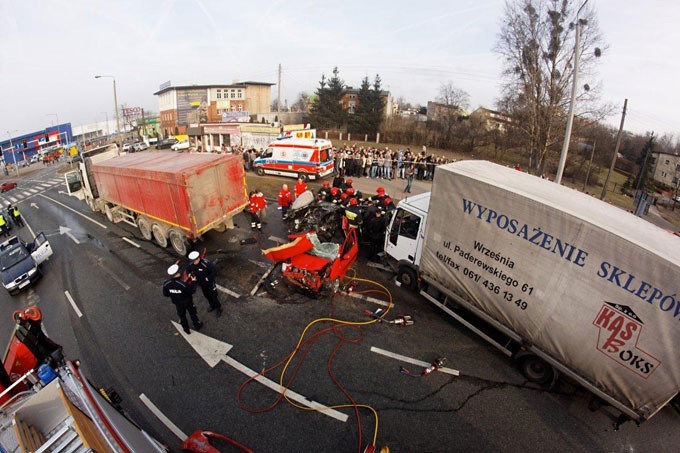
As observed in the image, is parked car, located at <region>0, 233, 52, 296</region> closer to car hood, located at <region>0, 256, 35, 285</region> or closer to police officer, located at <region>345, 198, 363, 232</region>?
car hood, located at <region>0, 256, 35, 285</region>

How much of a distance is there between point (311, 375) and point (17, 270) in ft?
34.2

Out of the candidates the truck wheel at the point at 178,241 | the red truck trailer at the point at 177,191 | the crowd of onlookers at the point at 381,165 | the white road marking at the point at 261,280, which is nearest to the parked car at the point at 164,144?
the crowd of onlookers at the point at 381,165

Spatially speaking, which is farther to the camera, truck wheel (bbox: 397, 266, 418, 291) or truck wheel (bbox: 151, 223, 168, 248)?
truck wheel (bbox: 151, 223, 168, 248)

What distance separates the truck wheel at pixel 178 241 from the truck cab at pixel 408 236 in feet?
22.5

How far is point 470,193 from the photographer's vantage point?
5.66 meters

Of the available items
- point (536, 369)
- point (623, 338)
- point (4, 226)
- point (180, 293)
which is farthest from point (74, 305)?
point (4, 226)

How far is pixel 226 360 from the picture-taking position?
246 inches

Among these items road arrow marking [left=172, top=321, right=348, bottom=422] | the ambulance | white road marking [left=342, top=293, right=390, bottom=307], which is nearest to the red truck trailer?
road arrow marking [left=172, top=321, right=348, bottom=422]

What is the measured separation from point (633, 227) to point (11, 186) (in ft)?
151

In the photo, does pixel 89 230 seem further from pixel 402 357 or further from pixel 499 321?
pixel 499 321

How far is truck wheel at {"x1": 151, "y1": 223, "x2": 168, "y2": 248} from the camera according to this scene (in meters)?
10.7

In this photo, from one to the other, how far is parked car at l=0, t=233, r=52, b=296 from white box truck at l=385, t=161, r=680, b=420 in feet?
40.1

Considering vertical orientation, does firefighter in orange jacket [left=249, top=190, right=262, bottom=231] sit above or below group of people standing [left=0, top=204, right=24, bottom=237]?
above

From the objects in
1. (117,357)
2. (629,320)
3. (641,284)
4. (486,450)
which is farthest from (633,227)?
(117,357)
